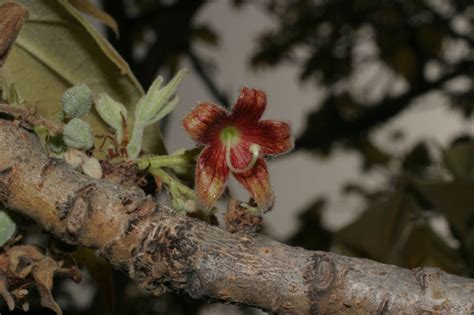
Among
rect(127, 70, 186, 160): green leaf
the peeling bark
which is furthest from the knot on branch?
rect(127, 70, 186, 160): green leaf

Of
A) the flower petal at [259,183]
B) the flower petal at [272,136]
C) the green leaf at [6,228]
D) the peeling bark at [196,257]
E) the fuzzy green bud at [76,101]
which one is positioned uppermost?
the flower petal at [272,136]

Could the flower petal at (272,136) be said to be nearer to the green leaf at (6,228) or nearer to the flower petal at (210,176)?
the flower petal at (210,176)

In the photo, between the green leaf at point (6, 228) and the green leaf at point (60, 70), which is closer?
the green leaf at point (6, 228)

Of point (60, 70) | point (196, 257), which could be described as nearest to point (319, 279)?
point (196, 257)

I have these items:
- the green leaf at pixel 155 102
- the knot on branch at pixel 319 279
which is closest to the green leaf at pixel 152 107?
the green leaf at pixel 155 102

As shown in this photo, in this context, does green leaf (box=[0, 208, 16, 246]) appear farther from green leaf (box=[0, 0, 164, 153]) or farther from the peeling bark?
green leaf (box=[0, 0, 164, 153])

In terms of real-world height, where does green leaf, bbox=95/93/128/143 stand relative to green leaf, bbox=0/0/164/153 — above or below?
below

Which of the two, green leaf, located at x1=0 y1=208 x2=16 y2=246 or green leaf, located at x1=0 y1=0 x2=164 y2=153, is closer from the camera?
green leaf, located at x1=0 y1=208 x2=16 y2=246

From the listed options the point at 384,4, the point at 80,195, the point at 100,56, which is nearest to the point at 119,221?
the point at 80,195
